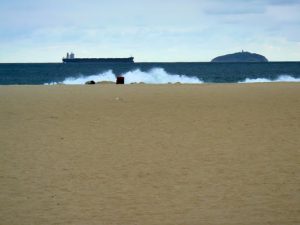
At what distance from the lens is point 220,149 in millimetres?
9547

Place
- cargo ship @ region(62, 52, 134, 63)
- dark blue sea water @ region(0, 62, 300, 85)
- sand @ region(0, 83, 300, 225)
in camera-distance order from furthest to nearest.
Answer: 1. cargo ship @ region(62, 52, 134, 63)
2. dark blue sea water @ region(0, 62, 300, 85)
3. sand @ region(0, 83, 300, 225)

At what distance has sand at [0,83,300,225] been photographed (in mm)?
5824

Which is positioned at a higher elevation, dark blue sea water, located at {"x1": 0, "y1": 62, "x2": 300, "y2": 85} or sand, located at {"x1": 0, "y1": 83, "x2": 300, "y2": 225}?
dark blue sea water, located at {"x1": 0, "y1": 62, "x2": 300, "y2": 85}

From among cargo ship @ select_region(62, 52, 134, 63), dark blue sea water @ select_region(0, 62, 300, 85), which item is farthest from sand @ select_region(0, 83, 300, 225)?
cargo ship @ select_region(62, 52, 134, 63)

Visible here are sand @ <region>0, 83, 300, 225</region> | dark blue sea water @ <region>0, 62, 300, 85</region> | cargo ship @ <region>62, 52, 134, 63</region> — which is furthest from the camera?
A: cargo ship @ <region>62, 52, 134, 63</region>

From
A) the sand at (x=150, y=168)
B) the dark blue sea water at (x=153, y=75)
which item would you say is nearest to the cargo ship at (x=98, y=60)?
the dark blue sea water at (x=153, y=75)

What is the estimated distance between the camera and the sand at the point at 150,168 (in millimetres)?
5824

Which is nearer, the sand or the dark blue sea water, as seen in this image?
the sand

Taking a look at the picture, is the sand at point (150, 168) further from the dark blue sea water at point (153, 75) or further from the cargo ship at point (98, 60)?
the cargo ship at point (98, 60)

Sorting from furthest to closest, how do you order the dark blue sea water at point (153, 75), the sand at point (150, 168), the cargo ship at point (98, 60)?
the cargo ship at point (98, 60) < the dark blue sea water at point (153, 75) < the sand at point (150, 168)

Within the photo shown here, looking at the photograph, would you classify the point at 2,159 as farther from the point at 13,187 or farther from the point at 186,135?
the point at 186,135

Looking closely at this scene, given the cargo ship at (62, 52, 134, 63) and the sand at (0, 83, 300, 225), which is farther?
the cargo ship at (62, 52, 134, 63)

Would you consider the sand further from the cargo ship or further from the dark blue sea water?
the cargo ship

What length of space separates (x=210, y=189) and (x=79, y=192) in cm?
171
